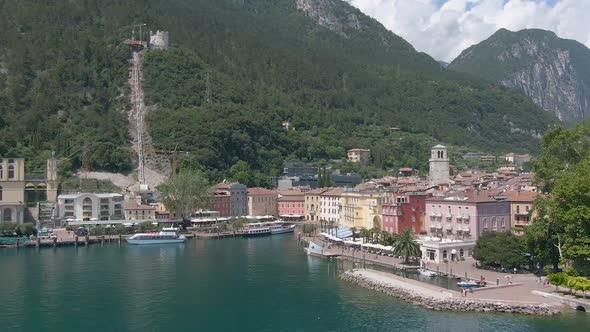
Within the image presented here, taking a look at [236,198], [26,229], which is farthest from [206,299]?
[236,198]

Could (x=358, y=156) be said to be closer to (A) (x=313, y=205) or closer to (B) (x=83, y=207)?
(A) (x=313, y=205)

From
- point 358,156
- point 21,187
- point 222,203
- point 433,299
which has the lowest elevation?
point 433,299

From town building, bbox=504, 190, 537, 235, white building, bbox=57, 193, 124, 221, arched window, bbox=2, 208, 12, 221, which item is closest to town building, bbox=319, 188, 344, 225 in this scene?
white building, bbox=57, 193, 124, 221

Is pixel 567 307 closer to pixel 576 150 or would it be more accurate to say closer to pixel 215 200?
pixel 576 150

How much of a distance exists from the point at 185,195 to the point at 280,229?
38.5 ft

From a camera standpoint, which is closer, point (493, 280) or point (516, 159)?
point (493, 280)

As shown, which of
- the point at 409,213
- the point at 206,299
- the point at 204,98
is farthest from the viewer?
the point at 204,98

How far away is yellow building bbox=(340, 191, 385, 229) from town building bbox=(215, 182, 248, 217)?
1685cm

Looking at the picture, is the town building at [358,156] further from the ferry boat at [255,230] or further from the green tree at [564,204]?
the green tree at [564,204]

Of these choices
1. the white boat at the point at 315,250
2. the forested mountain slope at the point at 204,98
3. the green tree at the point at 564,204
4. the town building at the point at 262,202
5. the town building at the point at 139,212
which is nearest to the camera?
the green tree at the point at 564,204

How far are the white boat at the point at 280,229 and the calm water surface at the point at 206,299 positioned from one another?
19077mm

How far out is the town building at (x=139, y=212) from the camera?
84.8 metres

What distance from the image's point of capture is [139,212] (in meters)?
85.0

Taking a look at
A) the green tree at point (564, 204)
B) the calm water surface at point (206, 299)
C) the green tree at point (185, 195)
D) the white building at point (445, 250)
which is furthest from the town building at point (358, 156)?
the green tree at point (564, 204)
